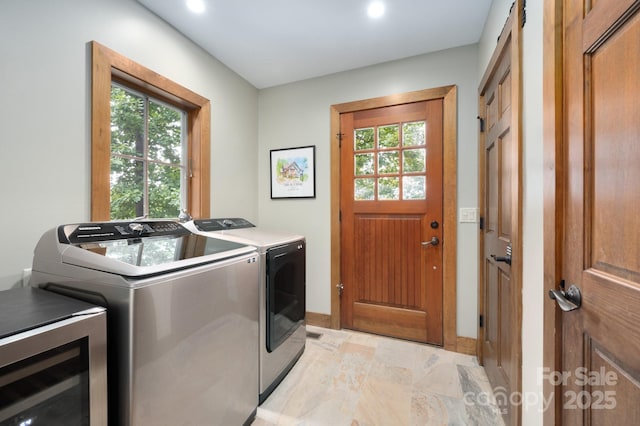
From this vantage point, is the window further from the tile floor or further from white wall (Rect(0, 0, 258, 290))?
white wall (Rect(0, 0, 258, 290))

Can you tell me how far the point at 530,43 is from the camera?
1101mm

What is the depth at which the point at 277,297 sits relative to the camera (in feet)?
5.72

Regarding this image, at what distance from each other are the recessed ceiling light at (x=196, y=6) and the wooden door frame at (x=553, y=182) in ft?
6.31

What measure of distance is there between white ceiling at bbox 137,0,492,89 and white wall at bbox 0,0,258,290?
0.35m

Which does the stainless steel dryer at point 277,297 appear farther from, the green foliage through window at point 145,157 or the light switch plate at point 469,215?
the light switch plate at point 469,215

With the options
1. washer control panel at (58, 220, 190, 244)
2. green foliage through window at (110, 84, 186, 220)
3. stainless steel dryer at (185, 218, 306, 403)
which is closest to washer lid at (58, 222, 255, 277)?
washer control panel at (58, 220, 190, 244)

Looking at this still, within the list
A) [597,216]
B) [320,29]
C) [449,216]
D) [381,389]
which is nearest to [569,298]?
[597,216]

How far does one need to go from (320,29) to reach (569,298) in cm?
220

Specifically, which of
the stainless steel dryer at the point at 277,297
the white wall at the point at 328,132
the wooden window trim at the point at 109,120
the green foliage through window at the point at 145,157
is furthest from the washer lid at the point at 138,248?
the white wall at the point at 328,132

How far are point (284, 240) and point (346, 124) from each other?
4.58 feet

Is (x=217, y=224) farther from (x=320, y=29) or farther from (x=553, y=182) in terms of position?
(x=553, y=182)

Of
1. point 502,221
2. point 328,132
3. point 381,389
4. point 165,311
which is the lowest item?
point 381,389

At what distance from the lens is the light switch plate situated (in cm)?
214

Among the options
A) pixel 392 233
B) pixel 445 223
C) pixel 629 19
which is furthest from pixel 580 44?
pixel 392 233
